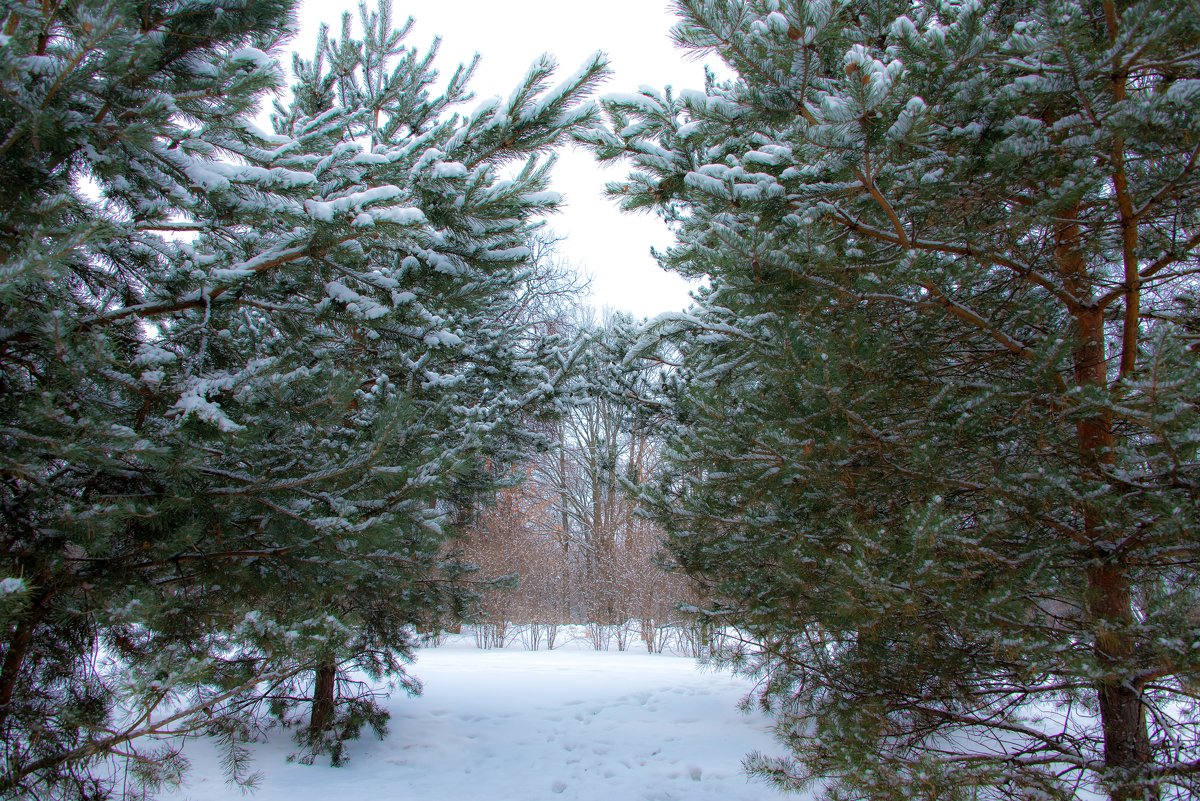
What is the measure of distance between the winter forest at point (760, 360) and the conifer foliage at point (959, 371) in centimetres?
2

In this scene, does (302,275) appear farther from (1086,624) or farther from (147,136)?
(1086,624)

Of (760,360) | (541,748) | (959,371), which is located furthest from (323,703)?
(959,371)

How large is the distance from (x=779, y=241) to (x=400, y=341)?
2237 millimetres

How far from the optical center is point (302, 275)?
125 inches

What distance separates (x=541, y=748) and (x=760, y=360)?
429 centimetres

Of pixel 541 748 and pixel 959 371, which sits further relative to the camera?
pixel 541 748

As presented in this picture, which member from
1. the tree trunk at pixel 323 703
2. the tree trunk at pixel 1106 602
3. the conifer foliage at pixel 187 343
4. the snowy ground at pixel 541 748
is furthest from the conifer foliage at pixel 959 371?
the tree trunk at pixel 323 703

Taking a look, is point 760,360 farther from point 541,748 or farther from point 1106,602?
point 541,748

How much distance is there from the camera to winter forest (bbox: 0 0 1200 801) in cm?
219

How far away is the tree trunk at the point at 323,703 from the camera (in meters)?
5.30

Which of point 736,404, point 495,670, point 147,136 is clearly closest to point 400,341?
point 147,136

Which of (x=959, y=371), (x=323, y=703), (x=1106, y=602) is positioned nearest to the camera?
(x=1106, y=602)

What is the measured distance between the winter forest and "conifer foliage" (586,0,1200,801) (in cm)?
2

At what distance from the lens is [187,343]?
3.20m
